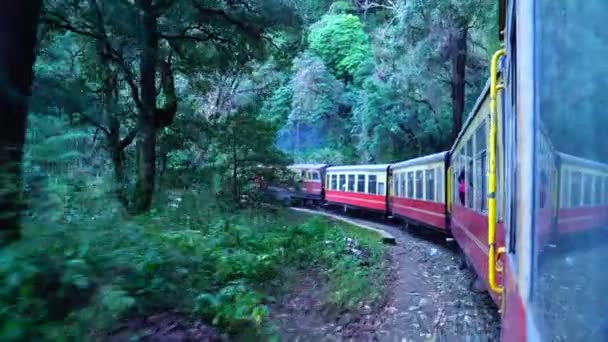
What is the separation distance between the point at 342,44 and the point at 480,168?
3704cm

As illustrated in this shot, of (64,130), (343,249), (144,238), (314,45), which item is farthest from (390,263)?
(314,45)

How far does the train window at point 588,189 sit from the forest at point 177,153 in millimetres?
2590

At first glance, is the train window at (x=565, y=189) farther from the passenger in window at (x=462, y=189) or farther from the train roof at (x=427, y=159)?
the train roof at (x=427, y=159)

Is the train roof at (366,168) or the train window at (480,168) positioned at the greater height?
the train roof at (366,168)

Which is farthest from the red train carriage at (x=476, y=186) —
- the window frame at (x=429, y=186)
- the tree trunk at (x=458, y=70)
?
the tree trunk at (x=458, y=70)

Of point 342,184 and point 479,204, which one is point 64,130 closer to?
point 479,204

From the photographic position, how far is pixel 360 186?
2362cm

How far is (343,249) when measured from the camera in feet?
41.2

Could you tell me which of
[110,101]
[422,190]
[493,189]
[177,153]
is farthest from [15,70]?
[422,190]

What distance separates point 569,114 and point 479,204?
220 inches

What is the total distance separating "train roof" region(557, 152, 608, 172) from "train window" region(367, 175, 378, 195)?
20329 millimetres

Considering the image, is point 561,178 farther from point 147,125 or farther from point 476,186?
point 147,125

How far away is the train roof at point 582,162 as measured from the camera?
144 cm

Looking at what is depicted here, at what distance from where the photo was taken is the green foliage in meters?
41.6
